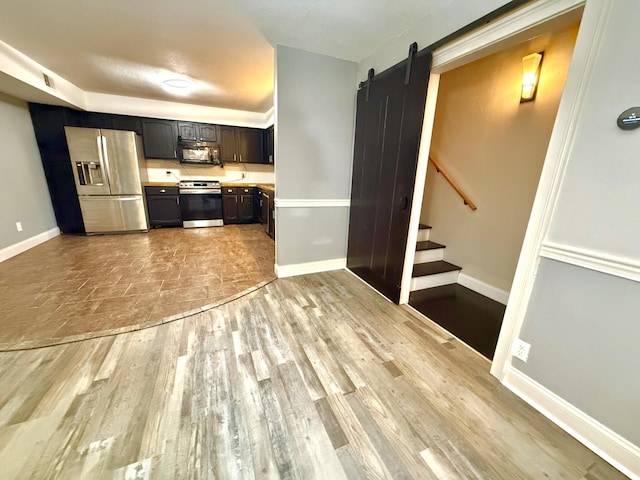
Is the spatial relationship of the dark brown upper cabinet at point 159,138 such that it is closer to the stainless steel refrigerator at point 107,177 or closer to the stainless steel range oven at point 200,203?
the stainless steel refrigerator at point 107,177

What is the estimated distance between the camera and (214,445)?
1.19 m

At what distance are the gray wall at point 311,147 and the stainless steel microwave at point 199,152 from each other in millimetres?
3447

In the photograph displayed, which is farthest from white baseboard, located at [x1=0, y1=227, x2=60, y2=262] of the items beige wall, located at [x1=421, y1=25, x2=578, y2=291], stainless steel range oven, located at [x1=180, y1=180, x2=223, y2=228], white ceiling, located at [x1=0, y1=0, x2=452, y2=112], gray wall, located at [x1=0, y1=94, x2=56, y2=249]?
beige wall, located at [x1=421, y1=25, x2=578, y2=291]

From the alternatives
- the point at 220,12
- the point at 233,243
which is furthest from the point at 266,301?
the point at 220,12

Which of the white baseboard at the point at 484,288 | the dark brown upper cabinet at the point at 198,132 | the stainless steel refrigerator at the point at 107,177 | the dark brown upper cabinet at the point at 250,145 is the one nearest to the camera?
the white baseboard at the point at 484,288

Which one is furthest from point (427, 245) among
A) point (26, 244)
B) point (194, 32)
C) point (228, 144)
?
point (26, 244)

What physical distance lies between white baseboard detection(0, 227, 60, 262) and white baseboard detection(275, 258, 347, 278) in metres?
3.67

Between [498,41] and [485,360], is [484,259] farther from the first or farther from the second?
[498,41]

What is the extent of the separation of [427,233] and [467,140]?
1248 millimetres

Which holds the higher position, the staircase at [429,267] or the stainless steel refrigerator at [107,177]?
the stainless steel refrigerator at [107,177]

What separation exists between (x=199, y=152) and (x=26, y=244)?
3154mm

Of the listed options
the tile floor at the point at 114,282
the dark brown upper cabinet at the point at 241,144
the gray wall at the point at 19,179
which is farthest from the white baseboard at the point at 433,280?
the gray wall at the point at 19,179

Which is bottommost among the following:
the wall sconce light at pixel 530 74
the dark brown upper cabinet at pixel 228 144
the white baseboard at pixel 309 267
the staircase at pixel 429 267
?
the white baseboard at pixel 309 267

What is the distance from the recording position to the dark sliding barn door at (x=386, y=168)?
2186 millimetres
